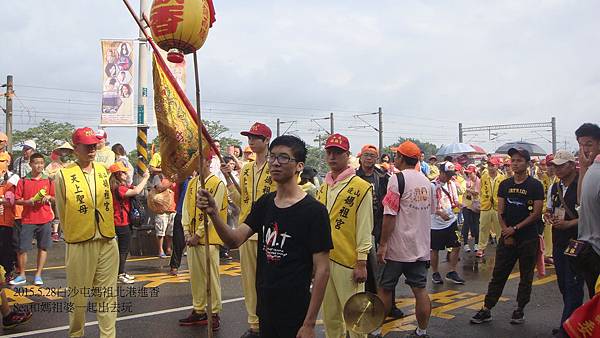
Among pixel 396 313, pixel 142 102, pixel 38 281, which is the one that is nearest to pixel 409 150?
pixel 396 313

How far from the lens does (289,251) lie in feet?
9.30

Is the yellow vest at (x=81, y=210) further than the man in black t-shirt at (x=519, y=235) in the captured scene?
No

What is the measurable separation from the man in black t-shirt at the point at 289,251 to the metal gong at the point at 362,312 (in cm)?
96

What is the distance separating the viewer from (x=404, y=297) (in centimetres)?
678

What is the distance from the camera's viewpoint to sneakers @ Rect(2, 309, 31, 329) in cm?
527

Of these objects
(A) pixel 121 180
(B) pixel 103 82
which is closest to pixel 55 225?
(B) pixel 103 82

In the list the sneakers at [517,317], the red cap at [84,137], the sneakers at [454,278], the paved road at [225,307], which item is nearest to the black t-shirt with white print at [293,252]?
the red cap at [84,137]

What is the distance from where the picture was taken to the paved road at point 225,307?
5254 millimetres

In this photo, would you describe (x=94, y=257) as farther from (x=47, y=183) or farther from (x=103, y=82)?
(x=103, y=82)

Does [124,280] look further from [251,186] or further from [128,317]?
[251,186]

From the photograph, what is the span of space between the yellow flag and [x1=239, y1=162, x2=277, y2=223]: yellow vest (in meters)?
1.48

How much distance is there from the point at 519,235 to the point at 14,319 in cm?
537

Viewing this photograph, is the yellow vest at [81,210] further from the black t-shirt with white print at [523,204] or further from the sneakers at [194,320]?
the black t-shirt with white print at [523,204]

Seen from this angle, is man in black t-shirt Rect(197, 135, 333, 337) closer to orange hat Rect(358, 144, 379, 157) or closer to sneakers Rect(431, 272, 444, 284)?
orange hat Rect(358, 144, 379, 157)
